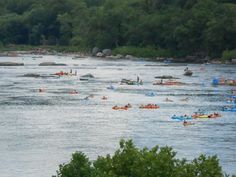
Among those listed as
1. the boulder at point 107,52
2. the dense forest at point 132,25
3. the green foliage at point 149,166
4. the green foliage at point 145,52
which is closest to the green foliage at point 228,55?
the dense forest at point 132,25

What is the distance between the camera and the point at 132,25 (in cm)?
15712

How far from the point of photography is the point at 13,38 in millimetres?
191875

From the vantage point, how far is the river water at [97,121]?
51000mm

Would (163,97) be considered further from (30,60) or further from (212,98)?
(30,60)

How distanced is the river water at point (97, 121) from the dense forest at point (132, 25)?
104 feet

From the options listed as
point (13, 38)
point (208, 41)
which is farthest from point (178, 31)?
point (13, 38)

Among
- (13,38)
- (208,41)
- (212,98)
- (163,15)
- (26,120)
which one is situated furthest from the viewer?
(13,38)

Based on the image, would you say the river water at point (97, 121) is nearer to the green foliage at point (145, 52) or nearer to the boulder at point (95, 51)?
the green foliage at point (145, 52)

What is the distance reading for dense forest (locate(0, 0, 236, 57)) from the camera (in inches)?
5487

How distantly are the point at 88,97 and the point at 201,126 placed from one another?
20.8 meters

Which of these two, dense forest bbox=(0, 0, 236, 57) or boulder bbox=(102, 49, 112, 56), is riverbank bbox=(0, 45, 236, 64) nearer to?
boulder bbox=(102, 49, 112, 56)

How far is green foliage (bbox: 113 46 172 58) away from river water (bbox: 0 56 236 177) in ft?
127

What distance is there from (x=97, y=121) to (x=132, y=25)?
304 feet

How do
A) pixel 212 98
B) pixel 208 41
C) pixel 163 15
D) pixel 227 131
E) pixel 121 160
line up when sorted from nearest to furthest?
pixel 121 160 → pixel 227 131 → pixel 212 98 → pixel 208 41 → pixel 163 15
